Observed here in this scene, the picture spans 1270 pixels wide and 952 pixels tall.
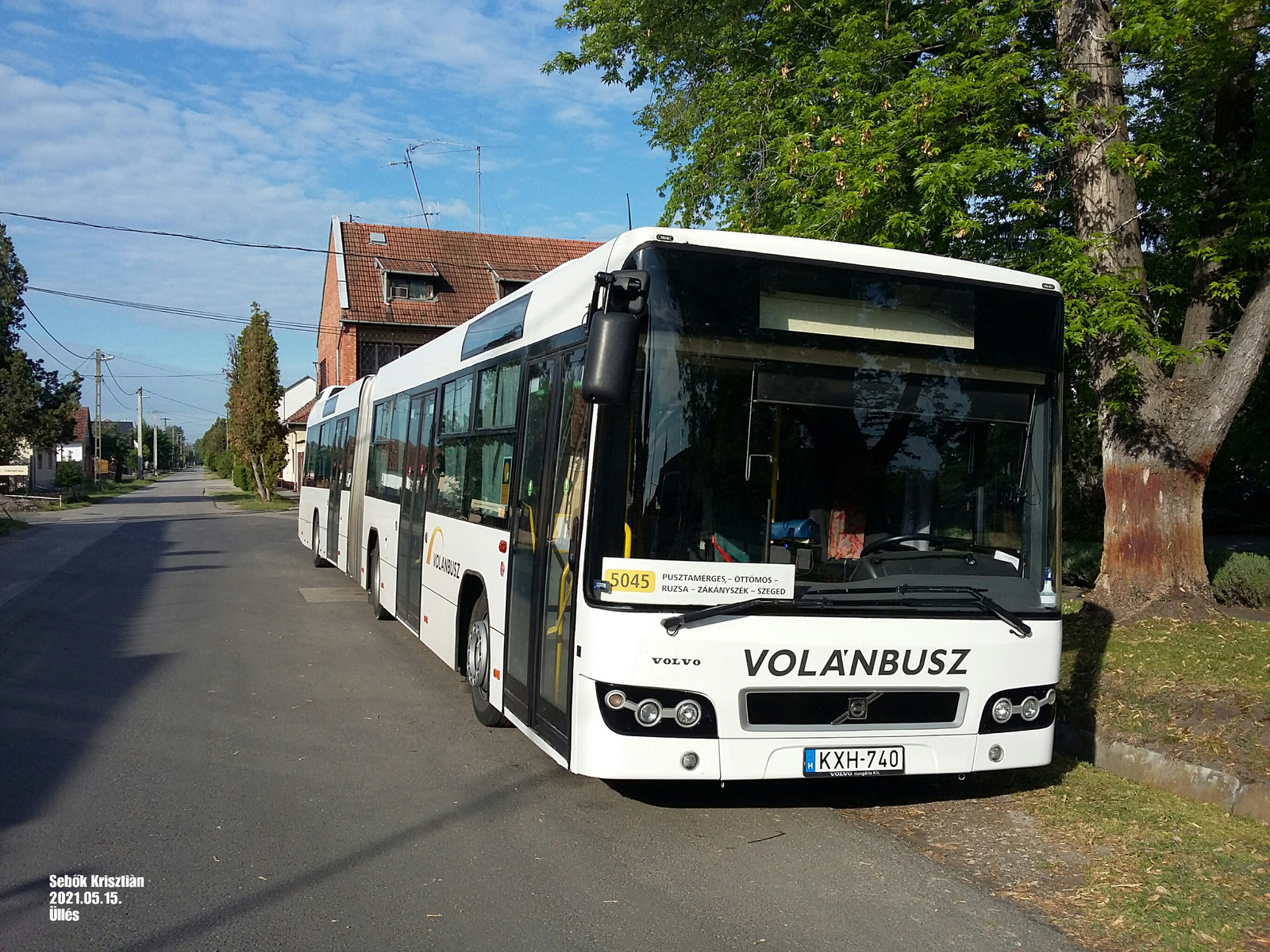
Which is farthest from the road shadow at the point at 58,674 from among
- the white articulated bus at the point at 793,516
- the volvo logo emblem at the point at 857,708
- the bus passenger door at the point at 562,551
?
the volvo logo emblem at the point at 857,708

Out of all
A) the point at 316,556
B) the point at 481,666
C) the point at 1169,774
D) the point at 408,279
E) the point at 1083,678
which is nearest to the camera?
the point at 1169,774

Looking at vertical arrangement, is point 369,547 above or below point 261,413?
below

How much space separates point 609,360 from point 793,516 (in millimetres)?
1283

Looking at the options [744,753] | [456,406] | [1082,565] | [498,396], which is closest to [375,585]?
[456,406]

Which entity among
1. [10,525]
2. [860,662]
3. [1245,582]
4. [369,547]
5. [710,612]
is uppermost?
[710,612]

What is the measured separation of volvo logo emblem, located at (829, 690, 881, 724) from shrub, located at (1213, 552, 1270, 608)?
9.55 metres

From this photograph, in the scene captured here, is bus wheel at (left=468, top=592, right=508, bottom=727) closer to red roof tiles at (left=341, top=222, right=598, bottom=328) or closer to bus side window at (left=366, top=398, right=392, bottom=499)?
bus side window at (left=366, top=398, right=392, bottom=499)

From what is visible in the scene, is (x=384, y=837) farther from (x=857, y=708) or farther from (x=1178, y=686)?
(x=1178, y=686)

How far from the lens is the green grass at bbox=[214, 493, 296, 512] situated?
42500 mm

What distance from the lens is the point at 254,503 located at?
1832 inches

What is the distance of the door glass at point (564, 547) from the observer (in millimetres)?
5543

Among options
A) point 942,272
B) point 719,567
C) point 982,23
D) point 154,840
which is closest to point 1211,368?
point 982,23

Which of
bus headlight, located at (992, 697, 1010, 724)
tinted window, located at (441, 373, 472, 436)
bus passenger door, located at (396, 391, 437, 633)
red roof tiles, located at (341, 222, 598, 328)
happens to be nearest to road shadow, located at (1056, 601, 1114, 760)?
bus headlight, located at (992, 697, 1010, 724)

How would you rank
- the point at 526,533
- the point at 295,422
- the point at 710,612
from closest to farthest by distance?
the point at 710,612 < the point at 526,533 < the point at 295,422
